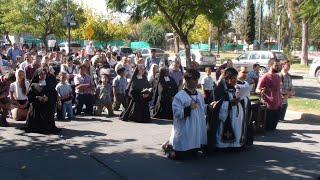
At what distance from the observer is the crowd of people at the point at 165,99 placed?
720cm

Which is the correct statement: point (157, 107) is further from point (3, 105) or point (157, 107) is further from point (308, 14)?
point (308, 14)

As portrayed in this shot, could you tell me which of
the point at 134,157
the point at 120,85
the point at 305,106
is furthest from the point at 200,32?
the point at 134,157

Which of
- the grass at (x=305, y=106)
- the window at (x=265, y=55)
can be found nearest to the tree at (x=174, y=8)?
the grass at (x=305, y=106)

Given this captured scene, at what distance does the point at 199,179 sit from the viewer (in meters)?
6.18

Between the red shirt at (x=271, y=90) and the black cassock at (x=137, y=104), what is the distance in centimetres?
306

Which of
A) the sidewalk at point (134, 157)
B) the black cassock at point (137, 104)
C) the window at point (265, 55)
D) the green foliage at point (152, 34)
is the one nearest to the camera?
the sidewalk at point (134, 157)

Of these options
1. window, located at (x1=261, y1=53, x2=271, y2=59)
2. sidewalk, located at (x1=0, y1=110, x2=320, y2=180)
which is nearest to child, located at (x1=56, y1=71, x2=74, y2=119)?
sidewalk, located at (x1=0, y1=110, x2=320, y2=180)

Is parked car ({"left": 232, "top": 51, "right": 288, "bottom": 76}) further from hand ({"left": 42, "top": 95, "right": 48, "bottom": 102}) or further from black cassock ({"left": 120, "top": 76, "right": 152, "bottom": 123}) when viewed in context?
hand ({"left": 42, "top": 95, "right": 48, "bottom": 102})

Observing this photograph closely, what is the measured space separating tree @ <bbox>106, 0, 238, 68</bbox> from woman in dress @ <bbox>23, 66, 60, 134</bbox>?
7262mm

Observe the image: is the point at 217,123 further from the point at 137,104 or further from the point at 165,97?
the point at 165,97

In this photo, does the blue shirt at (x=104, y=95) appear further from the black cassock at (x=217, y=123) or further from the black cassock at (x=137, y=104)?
the black cassock at (x=217, y=123)

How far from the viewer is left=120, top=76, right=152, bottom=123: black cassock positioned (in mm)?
10930

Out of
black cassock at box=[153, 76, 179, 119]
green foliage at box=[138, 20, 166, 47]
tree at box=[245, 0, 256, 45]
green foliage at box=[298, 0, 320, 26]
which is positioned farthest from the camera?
green foliage at box=[138, 20, 166, 47]

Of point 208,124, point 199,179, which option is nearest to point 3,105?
point 208,124
